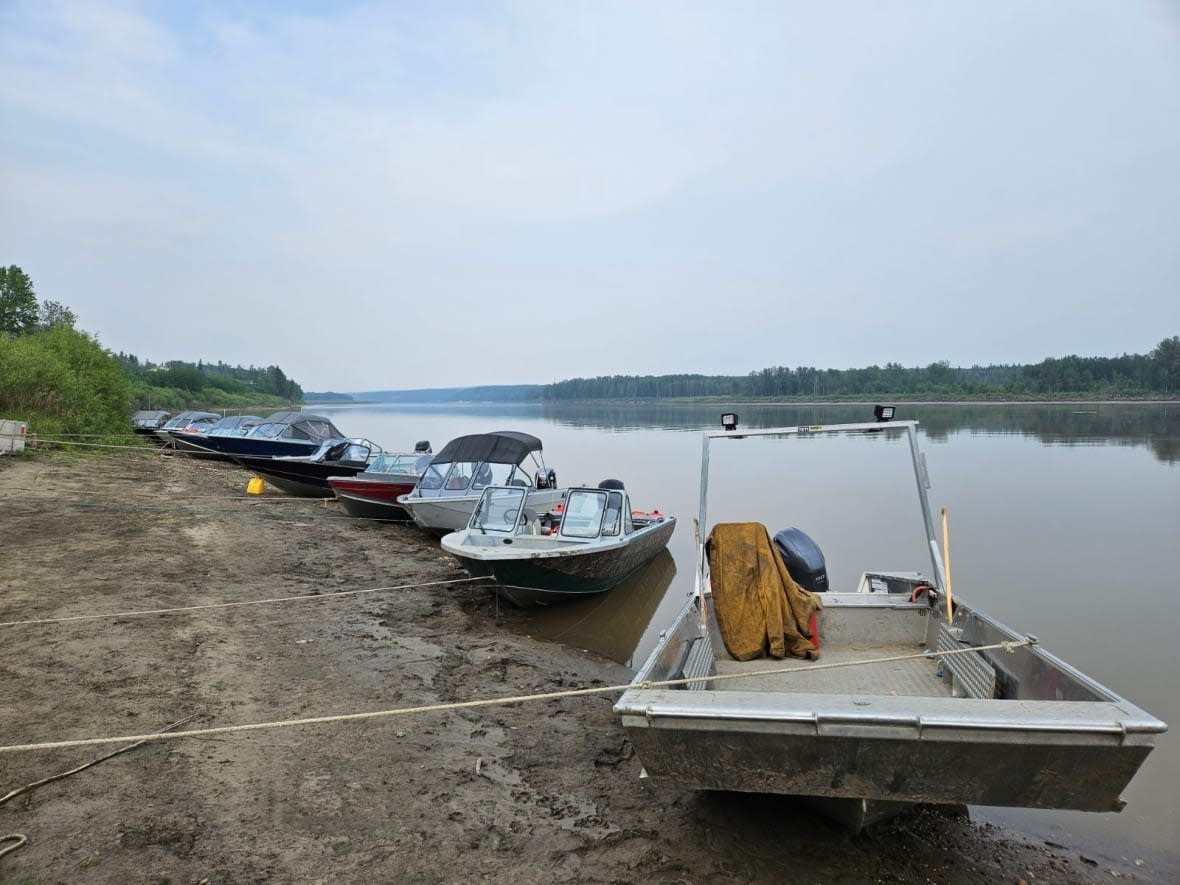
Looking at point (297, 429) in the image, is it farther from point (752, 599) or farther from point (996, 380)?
point (996, 380)

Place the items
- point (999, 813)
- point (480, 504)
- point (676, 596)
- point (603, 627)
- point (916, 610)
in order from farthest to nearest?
1. point (676, 596)
2. point (480, 504)
3. point (603, 627)
4. point (916, 610)
5. point (999, 813)

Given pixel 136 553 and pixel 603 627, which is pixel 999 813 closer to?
pixel 603 627

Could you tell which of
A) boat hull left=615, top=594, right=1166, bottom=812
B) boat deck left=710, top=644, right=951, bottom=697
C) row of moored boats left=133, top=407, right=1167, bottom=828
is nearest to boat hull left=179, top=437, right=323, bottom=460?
row of moored boats left=133, top=407, right=1167, bottom=828

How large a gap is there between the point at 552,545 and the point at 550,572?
0.74m

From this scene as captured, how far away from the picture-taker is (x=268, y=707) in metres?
6.21

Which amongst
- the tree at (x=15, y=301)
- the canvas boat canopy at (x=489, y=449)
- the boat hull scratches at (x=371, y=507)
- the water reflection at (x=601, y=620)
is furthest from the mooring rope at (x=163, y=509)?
the tree at (x=15, y=301)

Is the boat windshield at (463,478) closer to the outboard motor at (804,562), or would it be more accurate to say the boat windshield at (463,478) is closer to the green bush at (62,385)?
the outboard motor at (804,562)

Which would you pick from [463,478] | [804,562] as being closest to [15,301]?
[463,478]

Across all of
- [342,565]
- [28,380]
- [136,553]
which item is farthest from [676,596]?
[28,380]

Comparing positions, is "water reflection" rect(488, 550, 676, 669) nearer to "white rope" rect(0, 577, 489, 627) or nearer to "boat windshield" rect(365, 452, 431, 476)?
"white rope" rect(0, 577, 489, 627)

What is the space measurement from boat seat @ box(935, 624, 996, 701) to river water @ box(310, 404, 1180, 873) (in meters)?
1.00

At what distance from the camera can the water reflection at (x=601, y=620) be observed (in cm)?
1015

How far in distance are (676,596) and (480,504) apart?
13.9 feet

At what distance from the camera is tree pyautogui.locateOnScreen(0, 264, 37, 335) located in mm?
59562
